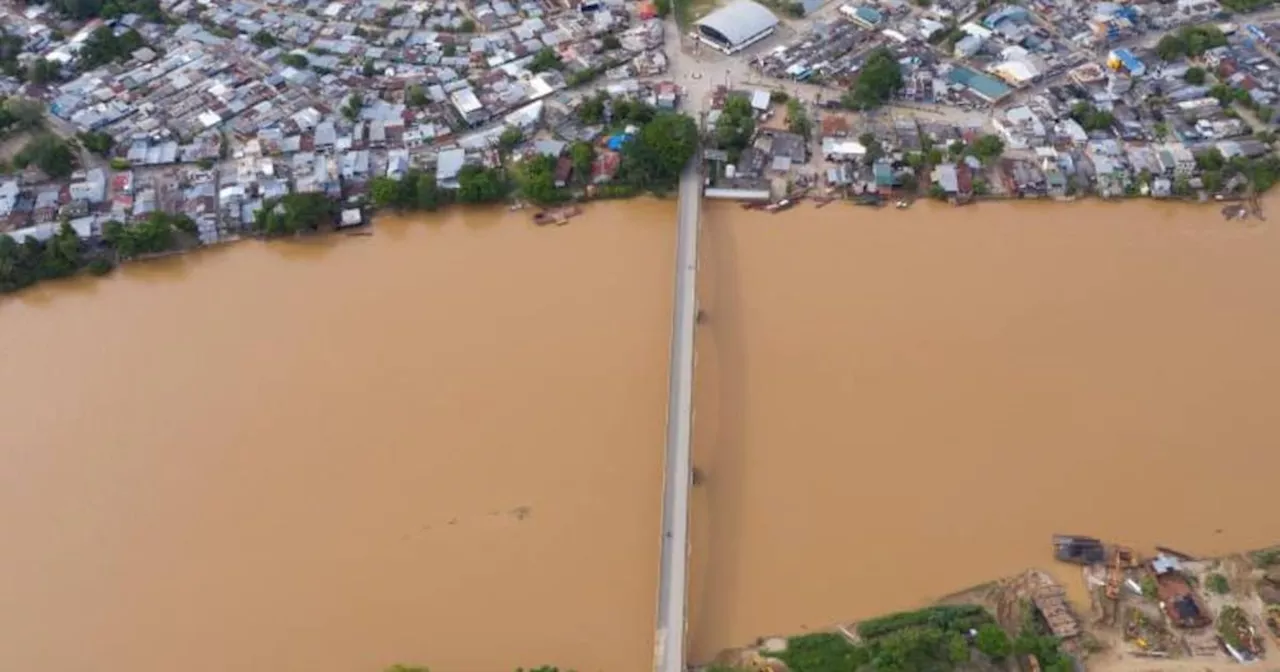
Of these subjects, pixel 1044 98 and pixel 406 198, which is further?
pixel 1044 98

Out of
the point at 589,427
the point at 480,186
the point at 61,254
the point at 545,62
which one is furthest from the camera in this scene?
the point at 545,62

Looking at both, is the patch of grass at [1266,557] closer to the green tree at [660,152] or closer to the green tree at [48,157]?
the green tree at [660,152]

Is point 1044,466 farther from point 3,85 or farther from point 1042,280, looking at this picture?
point 3,85

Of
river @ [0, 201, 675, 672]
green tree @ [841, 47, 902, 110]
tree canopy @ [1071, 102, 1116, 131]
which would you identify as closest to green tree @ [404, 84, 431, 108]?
river @ [0, 201, 675, 672]

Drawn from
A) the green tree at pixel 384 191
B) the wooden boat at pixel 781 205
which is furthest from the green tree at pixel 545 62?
the wooden boat at pixel 781 205

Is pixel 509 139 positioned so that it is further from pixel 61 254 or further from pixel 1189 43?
pixel 1189 43

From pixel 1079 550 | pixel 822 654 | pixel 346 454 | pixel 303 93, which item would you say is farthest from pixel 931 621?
pixel 303 93
